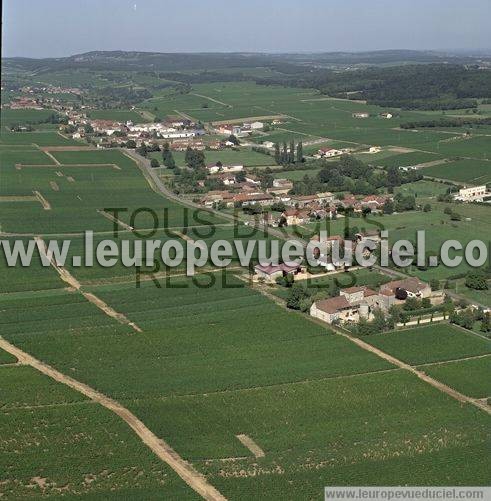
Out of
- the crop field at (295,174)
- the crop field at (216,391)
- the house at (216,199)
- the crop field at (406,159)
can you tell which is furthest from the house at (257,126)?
the crop field at (216,391)

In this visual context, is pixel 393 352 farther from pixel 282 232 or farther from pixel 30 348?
pixel 282 232

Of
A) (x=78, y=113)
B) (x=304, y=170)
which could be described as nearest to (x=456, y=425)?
(x=304, y=170)

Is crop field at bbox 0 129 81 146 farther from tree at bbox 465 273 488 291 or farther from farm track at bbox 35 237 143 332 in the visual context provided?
tree at bbox 465 273 488 291

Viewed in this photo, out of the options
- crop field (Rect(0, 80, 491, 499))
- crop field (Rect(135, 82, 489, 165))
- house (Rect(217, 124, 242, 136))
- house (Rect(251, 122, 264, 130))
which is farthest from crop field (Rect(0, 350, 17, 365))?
house (Rect(251, 122, 264, 130))

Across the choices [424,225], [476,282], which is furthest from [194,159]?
[476,282]

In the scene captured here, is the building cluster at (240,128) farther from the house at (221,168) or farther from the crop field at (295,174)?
the crop field at (295,174)

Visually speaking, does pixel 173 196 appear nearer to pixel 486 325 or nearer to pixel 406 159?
pixel 406 159
